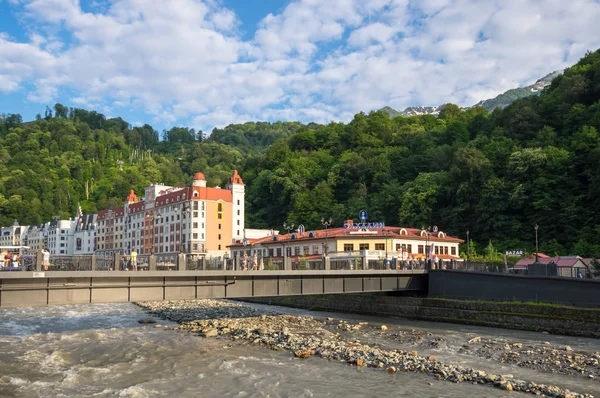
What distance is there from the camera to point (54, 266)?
28672 mm

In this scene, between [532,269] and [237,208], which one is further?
[237,208]

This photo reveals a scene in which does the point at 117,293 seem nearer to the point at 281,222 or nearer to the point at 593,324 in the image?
the point at 593,324

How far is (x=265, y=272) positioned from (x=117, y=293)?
9.88 meters

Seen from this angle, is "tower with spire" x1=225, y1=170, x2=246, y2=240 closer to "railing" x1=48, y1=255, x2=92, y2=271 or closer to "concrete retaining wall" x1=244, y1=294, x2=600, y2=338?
"concrete retaining wall" x1=244, y1=294, x2=600, y2=338

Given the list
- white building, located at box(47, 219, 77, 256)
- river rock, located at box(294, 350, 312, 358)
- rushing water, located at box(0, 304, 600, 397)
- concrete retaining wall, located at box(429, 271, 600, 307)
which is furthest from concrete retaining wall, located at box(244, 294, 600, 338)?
white building, located at box(47, 219, 77, 256)

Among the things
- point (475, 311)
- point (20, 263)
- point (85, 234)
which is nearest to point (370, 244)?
point (475, 311)

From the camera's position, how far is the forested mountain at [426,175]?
3036 inches

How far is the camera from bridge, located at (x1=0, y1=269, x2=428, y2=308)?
1037 inches

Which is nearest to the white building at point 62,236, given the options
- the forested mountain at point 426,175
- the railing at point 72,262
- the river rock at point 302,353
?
the forested mountain at point 426,175

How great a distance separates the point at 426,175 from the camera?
322 ft

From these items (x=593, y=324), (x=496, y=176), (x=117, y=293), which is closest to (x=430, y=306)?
(x=593, y=324)

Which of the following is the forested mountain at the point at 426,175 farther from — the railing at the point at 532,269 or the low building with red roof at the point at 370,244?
the railing at the point at 532,269

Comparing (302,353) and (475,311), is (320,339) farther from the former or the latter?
(475,311)

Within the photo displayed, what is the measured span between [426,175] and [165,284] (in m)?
75.0
